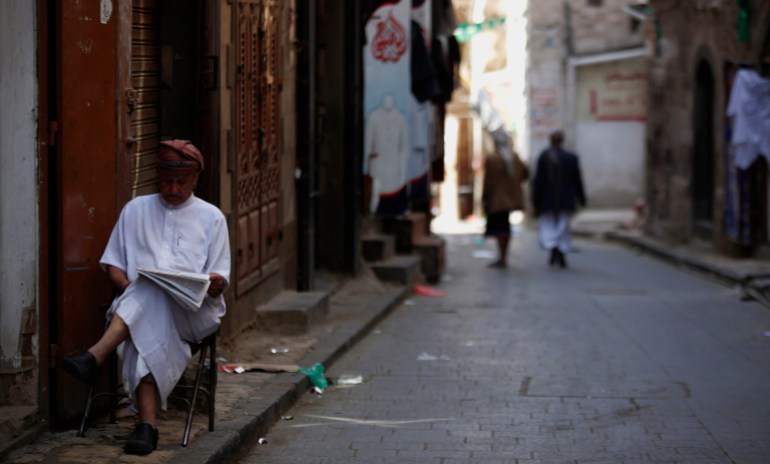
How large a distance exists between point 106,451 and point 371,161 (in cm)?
881

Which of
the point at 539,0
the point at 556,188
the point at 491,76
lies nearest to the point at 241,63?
the point at 556,188

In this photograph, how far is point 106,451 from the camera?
606 centimetres

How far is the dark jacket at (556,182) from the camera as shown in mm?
19266

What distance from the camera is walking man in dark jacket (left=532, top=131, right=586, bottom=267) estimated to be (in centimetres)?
1906

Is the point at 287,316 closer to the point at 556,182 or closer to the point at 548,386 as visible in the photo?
the point at 548,386

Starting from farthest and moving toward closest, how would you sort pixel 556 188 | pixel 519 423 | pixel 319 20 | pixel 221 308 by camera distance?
pixel 556 188, pixel 319 20, pixel 519 423, pixel 221 308

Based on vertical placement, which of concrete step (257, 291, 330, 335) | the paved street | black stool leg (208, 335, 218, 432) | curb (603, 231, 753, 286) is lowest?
curb (603, 231, 753, 286)

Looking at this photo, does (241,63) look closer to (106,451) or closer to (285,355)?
(285,355)

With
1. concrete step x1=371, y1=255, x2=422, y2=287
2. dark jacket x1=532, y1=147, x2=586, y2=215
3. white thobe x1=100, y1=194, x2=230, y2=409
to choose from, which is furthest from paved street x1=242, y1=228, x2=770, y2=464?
dark jacket x1=532, y1=147, x2=586, y2=215

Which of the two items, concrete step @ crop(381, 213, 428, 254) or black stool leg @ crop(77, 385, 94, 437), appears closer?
black stool leg @ crop(77, 385, 94, 437)

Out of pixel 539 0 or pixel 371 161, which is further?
pixel 539 0

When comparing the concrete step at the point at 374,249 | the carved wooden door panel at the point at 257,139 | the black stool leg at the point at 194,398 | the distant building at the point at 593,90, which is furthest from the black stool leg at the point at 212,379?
the distant building at the point at 593,90

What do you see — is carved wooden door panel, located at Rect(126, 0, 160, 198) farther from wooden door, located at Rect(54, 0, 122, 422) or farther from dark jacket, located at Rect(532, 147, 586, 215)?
dark jacket, located at Rect(532, 147, 586, 215)

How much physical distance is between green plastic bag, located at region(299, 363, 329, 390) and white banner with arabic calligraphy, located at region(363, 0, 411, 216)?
5.88m
